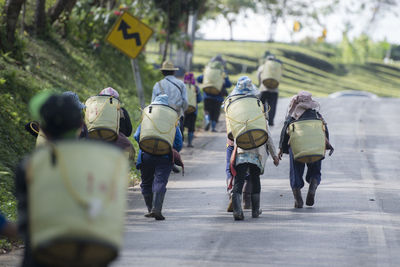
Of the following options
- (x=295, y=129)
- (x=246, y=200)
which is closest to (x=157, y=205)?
(x=246, y=200)

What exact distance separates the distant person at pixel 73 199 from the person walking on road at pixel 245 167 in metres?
5.51

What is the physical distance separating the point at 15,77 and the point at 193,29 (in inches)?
499

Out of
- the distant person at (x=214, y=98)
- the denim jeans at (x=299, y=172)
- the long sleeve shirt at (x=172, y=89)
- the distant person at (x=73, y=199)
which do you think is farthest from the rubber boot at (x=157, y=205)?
the distant person at (x=214, y=98)

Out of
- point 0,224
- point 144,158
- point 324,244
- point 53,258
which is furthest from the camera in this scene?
point 144,158

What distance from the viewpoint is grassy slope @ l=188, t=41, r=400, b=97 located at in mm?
56469

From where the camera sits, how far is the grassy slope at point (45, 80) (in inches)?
485

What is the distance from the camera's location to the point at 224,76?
18562 millimetres

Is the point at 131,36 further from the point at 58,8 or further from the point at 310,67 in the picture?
the point at 310,67

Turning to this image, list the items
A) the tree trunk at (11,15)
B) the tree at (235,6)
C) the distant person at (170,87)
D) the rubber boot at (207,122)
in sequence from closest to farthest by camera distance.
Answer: the distant person at (170,87)
the tree trunk at (11,15)
the rubber boot at (207,122)
the tree at (235,6)

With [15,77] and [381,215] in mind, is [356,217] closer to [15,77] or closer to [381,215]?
[381,215]

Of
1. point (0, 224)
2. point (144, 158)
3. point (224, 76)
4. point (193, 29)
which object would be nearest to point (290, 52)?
point (193, 29)

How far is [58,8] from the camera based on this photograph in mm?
20766

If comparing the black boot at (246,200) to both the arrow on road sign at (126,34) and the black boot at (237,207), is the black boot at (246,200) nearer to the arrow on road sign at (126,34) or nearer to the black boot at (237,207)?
the black boot at (237,207)

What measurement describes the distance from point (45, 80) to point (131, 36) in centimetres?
364
